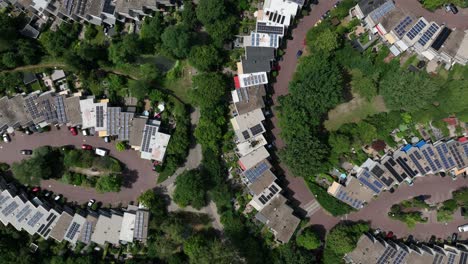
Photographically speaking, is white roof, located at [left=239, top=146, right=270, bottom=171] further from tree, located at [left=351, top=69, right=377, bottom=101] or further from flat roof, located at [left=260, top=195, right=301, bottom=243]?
tree, located at [left=351, top=69, right=377, bottom=101]

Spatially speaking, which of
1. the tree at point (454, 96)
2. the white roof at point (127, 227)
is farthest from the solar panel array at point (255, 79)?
the white roof at point (127, 227)

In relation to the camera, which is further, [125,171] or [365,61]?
[125,171]

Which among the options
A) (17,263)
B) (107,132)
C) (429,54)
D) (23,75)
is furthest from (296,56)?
(17,263)

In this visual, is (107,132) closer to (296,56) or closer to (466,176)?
(296,56)

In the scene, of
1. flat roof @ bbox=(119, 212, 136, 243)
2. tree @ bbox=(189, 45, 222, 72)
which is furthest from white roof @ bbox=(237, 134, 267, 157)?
flat roof @ bbox=(119, 212, 136, 243)

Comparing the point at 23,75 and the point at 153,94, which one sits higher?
the point at 153,94

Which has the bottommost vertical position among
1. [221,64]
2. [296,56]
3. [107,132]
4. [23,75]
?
[107,132]
